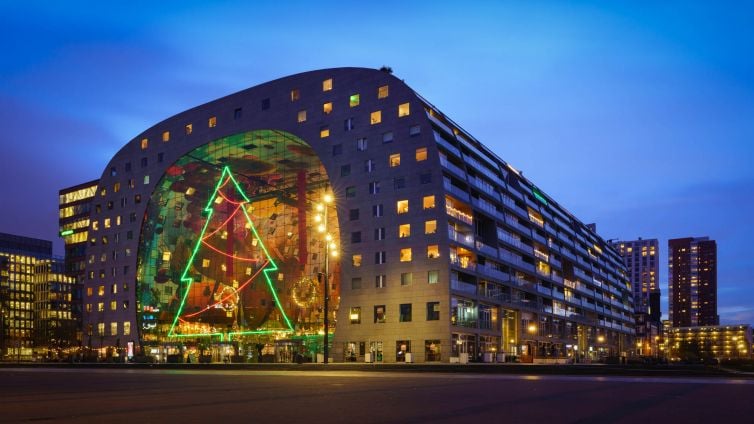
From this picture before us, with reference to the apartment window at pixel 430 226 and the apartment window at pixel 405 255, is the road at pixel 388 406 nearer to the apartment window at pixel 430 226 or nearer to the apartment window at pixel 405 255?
the apartment window at pixel 430 226

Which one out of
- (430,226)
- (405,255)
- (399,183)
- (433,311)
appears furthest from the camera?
(399,183)

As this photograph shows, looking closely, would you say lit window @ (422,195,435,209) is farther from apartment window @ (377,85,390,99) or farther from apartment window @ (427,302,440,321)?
apartment window @ (377,85,390,99)

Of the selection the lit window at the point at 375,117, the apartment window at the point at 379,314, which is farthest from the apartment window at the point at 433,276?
the lit window at the point at 375,117

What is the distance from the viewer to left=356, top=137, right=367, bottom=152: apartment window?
88.8 meters

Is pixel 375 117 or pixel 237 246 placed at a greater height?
pixel 375 117

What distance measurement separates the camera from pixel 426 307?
3196 inches

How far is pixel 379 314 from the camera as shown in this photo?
276 ft

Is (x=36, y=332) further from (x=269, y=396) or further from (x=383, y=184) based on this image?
(x=269, y=396)

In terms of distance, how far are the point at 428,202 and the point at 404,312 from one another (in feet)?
42.8

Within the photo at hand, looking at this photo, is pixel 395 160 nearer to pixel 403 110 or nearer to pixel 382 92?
pixel 403 110

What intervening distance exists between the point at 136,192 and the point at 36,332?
106 m

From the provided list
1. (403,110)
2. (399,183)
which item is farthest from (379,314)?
(403,110)

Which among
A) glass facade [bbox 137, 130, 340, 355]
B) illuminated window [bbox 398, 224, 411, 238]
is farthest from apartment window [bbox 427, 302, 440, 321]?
glass facade [bbox 137, 130, 340, 355]

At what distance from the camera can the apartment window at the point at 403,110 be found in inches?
3394
